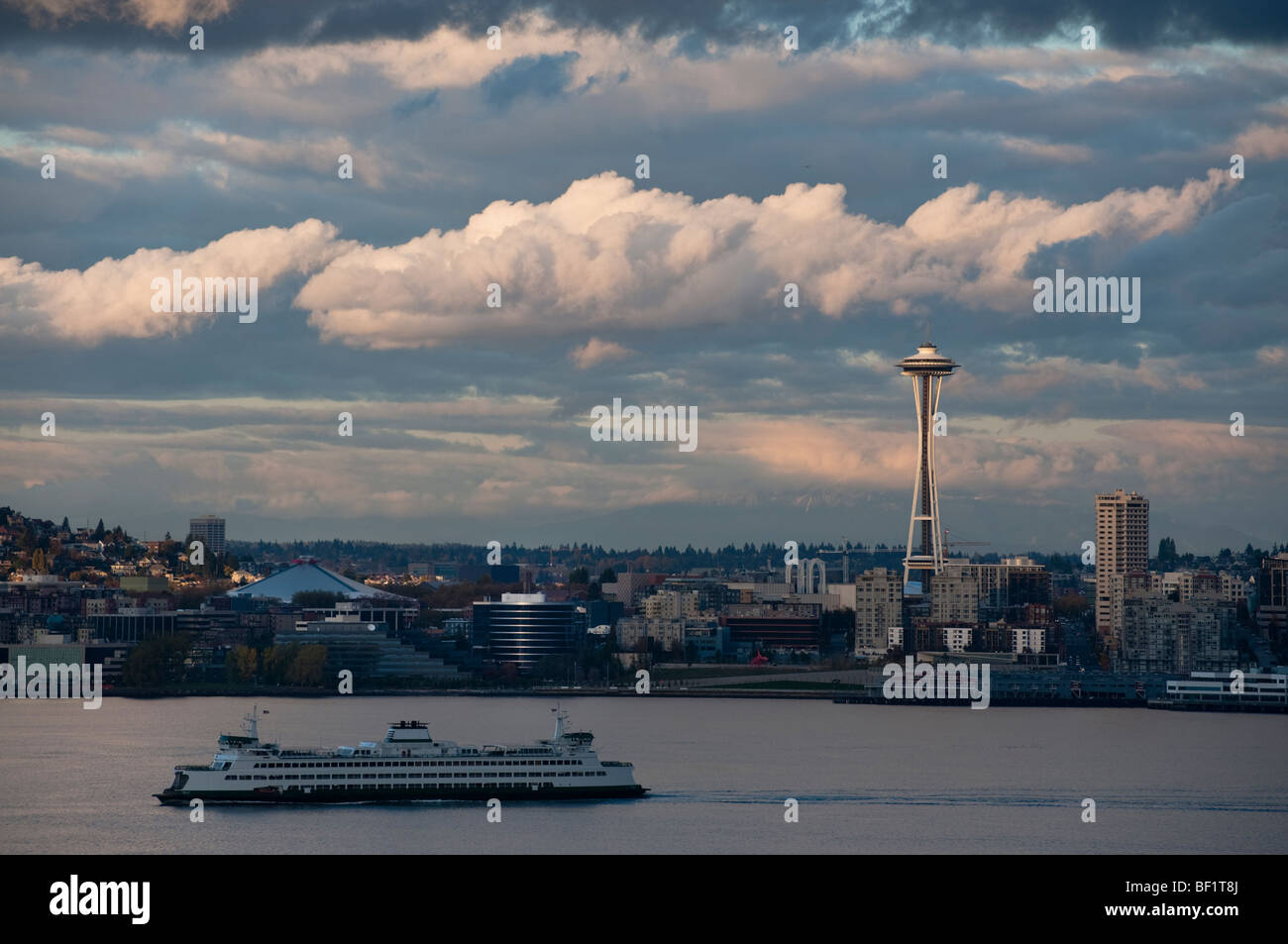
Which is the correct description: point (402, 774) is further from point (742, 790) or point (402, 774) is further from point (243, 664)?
point (243, 664)

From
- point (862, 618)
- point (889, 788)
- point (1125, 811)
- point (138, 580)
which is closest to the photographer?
point (1125, 811)

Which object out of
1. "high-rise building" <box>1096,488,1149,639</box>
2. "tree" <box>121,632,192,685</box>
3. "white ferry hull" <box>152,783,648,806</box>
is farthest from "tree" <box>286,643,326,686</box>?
"high-rise building" <box>1096,488,1149,639</box>

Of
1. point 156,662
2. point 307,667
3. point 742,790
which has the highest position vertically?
point 156,662

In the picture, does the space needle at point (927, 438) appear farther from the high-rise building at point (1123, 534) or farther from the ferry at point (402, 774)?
the ferry at point (402, 774)

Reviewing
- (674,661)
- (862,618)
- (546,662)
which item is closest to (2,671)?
(546,662)

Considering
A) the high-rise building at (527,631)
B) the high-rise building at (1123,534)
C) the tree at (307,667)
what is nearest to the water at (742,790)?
the tree at (307,667)

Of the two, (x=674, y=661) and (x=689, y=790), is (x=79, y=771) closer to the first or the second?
(x=689, y=790)
